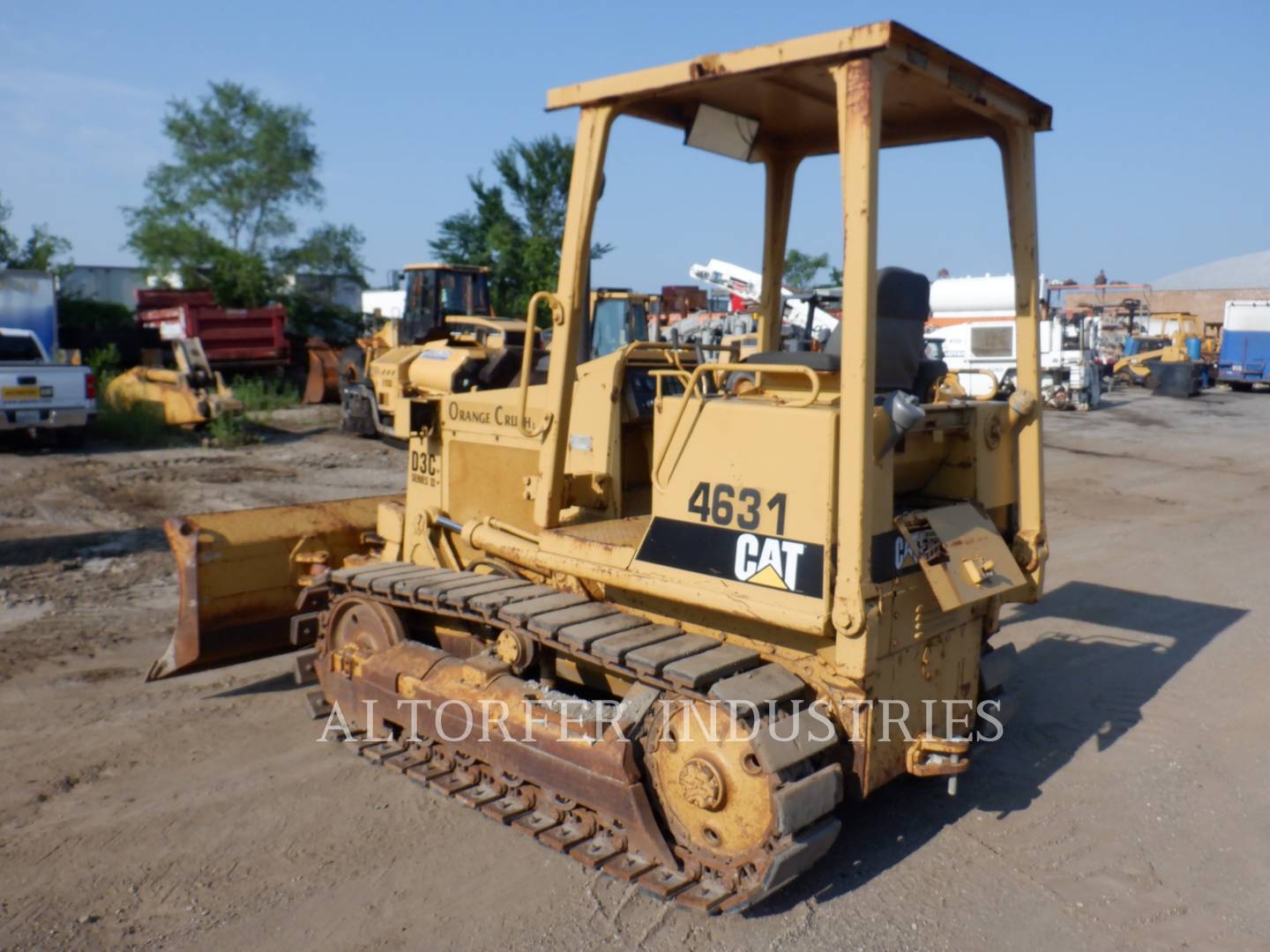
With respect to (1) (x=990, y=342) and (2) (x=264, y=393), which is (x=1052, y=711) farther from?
(1) (x=990, y=342)

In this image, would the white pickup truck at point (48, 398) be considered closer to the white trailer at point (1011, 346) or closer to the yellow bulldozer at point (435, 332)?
the yellow bulldozer at point (435, 332)

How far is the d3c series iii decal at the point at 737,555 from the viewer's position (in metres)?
3.61

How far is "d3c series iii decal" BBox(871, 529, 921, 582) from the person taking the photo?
3.66 meters

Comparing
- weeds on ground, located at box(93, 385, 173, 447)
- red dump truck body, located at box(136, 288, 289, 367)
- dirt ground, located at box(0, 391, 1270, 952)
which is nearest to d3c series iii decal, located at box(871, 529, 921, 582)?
dirt ground, located at box(0, 391, 1270, 952)

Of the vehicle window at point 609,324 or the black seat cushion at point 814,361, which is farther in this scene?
the vehicle window at point 609,324

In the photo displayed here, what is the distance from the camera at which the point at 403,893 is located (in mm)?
3797

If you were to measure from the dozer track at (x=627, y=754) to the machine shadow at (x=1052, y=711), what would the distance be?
1.12ft

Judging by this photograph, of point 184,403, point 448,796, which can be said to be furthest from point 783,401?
point 184,403

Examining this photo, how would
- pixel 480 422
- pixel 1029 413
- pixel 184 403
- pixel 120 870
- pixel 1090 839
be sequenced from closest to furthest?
pixel 120 870, pixel 1090 839, pixel 1029 413, pixel 480 422, pixel 184 403

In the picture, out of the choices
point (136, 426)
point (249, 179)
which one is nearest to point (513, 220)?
point (249, 179)

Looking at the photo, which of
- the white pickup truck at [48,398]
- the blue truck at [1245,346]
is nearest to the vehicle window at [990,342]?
the blue truck at [1245,346]

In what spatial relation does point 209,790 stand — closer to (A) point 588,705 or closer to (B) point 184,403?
(A) point 588,705

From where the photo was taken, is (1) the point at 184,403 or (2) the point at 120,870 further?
(1) the point at 184,403

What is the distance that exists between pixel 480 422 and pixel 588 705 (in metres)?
1.72
